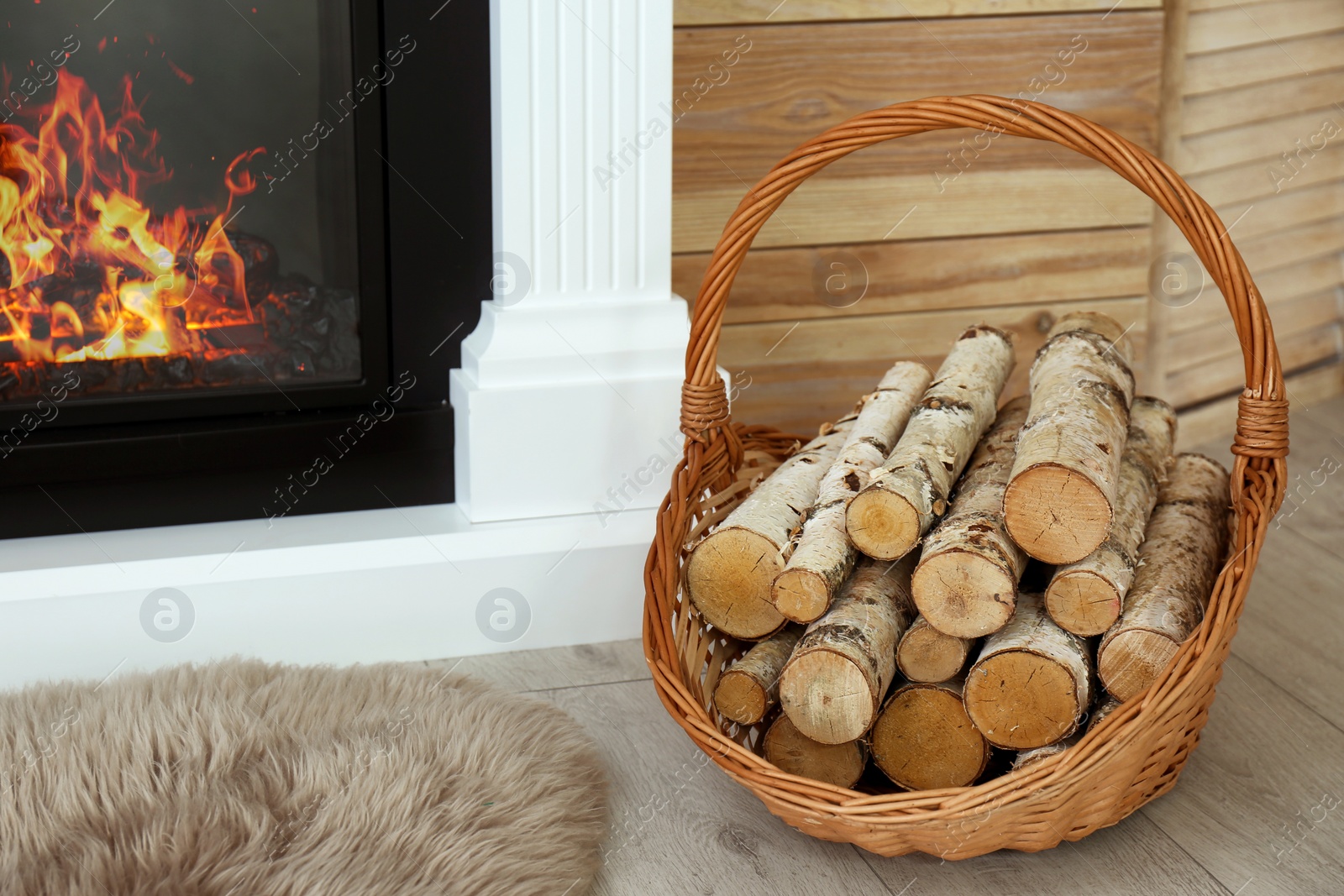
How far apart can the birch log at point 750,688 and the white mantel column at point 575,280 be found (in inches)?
17.2

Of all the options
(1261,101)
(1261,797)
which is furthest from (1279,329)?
(1261,797)

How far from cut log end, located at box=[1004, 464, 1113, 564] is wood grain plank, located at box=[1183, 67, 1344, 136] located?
1.43 meters

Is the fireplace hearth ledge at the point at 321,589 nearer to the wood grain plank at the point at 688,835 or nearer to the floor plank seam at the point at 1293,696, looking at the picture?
the wood grain plank at the point at 688,835

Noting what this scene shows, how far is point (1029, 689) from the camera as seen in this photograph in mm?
1074

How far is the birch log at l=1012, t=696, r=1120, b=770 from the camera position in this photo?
3.58 feet

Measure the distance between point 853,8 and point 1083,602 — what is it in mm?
1241

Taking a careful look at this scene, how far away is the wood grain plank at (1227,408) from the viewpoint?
2398 millimetres

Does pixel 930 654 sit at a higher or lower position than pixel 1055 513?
lower

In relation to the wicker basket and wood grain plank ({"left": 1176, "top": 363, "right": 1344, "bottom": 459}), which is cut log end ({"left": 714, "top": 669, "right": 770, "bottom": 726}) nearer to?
the wicker basket

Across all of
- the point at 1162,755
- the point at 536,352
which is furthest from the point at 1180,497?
the point at 536,352

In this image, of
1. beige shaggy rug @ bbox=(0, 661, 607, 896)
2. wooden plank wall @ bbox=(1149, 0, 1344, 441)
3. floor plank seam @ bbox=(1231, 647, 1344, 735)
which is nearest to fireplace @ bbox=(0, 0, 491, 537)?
beige shaggy rug @ bbox=(0, 661, 607, 896)

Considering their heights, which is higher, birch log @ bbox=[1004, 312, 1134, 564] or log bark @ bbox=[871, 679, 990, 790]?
birch log @ bbox=[1004, 312, 1134, 564]

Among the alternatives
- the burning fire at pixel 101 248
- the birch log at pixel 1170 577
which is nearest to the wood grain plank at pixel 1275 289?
the birch log at pixel 1170 577

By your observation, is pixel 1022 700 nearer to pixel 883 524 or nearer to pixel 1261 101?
pixel 883 524
